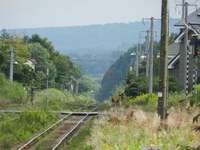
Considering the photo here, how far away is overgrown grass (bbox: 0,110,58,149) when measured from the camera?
22.0m

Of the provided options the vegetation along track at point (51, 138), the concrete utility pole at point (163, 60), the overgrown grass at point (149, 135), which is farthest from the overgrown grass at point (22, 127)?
the concrete utility pole at point (163, 60)

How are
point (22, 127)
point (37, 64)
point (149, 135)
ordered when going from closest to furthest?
point (149, 135) → point (22, 127) → point (37, 64)

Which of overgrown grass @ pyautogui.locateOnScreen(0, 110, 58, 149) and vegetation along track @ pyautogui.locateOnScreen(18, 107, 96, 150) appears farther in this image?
overgrown grass @ pyautogui.locateOnScreen(0, 110, 58, 149)

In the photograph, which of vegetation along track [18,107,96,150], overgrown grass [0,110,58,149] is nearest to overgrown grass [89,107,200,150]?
vegetation along track [18,107,96,150]

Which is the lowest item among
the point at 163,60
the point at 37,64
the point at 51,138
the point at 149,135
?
the point at 37,64

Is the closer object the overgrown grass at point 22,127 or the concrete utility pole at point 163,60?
the concrete utility pole at point 163,60

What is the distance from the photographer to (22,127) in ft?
87.4

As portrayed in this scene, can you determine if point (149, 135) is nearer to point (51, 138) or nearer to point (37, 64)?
point (51, 138)

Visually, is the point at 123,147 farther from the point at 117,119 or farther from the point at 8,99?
the point at 8,99

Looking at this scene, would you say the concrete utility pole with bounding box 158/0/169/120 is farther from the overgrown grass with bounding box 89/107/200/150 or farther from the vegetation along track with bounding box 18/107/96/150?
the vegetation along track with bounding box 18/107/96/150

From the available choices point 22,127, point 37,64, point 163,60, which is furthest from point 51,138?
point 37,64

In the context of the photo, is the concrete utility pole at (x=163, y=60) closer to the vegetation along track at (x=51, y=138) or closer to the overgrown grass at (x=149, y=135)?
the overgrown grass at (x=149, y=135)

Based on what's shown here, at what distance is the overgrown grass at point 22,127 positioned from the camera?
21978mm

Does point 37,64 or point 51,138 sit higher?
point 51,138
